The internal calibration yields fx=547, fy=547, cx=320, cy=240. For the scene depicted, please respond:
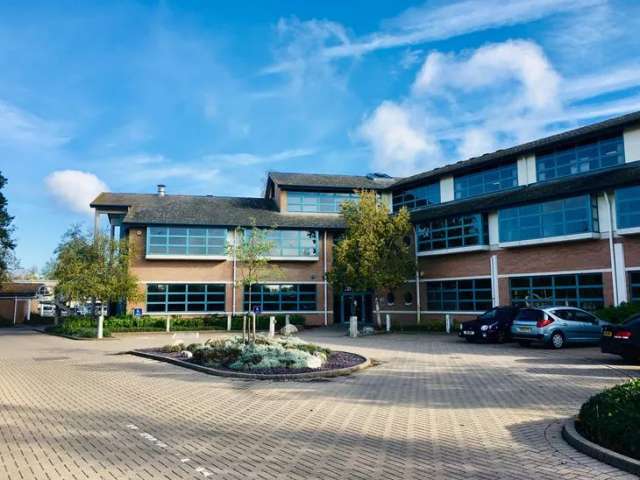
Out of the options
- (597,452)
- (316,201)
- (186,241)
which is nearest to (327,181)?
(316,201)

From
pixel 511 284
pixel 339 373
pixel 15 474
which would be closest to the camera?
pixel 15 474

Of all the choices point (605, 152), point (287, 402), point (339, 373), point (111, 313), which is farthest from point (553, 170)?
point (111, 313)

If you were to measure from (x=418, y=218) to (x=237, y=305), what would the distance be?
12072 mm

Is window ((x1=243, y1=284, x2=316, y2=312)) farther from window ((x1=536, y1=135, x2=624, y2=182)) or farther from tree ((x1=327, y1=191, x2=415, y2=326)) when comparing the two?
window ((x1=536, y1=135, x2=624, y2=182))

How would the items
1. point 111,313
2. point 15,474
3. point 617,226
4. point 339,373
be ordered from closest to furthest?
point 15,474 < point 339,373 < point 617,226 < point 111,313

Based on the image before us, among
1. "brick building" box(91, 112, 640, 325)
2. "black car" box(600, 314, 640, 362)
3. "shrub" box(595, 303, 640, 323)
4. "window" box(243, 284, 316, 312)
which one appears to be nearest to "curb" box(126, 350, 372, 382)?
"black car" box(600, 314, 640, 362)

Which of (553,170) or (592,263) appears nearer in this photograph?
(592,263)

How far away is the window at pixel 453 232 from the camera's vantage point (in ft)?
90.5

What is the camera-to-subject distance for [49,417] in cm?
834

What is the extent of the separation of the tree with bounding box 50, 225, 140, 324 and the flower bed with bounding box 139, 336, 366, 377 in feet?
45.7

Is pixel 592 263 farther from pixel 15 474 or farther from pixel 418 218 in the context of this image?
pixel 15 474

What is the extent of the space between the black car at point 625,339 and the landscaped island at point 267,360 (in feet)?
20.2

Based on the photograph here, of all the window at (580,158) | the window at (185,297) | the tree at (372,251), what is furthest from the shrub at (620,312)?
the window at (185,297)

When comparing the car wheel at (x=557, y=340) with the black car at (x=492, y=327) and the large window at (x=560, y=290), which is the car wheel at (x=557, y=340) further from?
the large window at (x=560, y=290)
